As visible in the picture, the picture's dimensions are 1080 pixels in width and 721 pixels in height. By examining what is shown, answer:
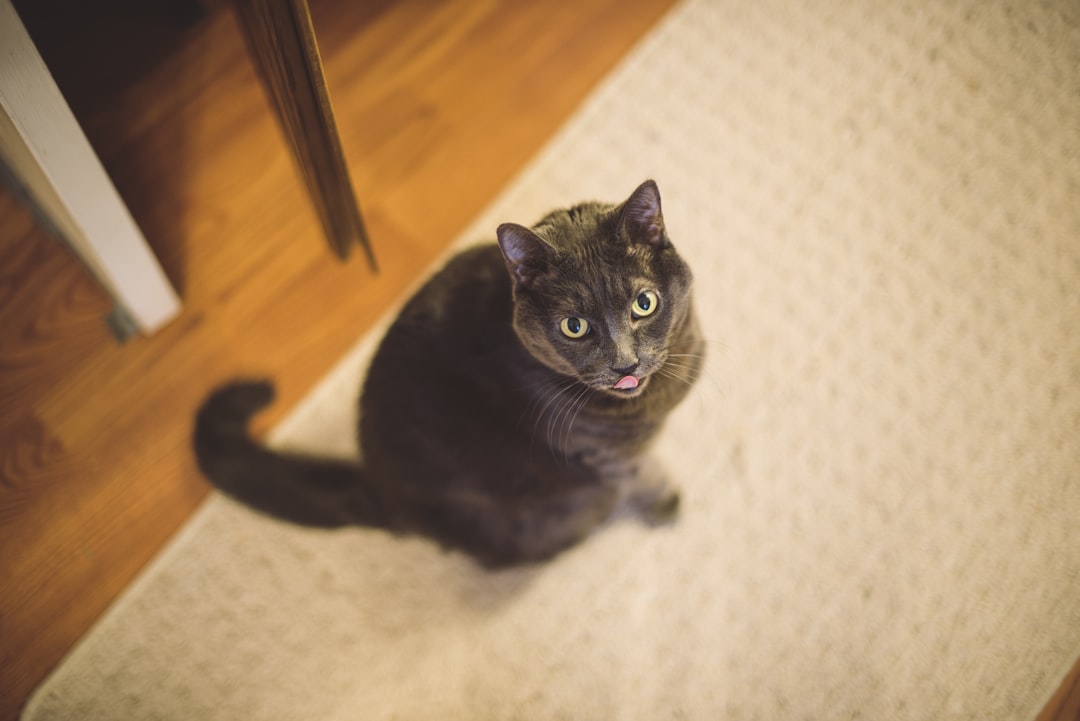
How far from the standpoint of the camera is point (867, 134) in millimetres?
1364

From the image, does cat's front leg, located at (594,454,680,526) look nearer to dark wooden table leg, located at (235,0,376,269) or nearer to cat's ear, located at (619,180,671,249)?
cat's ear, located at (619,180,671,249)

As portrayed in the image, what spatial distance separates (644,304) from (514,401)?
210mm

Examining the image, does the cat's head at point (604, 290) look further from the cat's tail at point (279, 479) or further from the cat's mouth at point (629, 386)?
the cat's tail at point (279, 479)

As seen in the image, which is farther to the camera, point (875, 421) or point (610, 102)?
point (610, 102)

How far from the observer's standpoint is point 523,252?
0.76 metres

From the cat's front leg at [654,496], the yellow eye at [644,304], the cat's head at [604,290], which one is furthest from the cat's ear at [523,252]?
the cat's front leg at [654,496]

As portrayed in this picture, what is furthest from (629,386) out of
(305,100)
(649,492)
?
(305,100)

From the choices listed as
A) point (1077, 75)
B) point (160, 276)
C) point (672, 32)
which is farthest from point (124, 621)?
point (1077, 75)

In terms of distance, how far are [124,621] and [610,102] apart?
1.24m

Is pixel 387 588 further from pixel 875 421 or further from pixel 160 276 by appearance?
pixel 875 421

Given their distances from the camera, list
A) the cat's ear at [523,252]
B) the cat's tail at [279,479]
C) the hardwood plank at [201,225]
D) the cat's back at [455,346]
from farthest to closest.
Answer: the hardwood plank at [201,225] < the cat's tail at [279,479] < the cat's back at [455,346] < the cat's ear at [523,252]

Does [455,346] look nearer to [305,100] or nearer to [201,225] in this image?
[305,100]

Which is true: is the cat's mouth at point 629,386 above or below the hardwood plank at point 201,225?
above

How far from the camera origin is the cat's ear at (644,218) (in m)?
0.75
